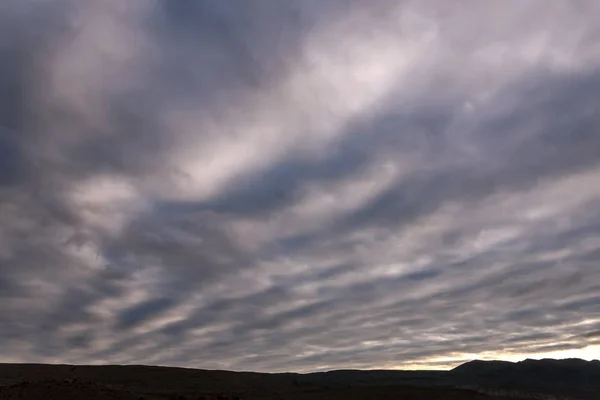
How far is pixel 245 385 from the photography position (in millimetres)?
104438

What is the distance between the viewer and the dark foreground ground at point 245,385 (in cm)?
6053

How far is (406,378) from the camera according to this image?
14850cm

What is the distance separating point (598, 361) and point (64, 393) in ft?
650

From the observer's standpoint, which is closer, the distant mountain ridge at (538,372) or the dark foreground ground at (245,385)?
the dark foreground ground at (245,385)

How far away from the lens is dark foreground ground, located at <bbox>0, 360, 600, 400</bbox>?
199ft

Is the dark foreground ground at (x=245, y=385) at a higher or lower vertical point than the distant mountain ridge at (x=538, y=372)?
lower

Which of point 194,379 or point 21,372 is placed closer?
point 21,372

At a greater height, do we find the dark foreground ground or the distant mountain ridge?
the distant mountain ridge

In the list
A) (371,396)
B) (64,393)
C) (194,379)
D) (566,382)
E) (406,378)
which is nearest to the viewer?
(64,393)

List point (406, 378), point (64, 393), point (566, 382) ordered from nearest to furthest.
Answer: point (64, 393) < point (406, 378) < point (566, 382)

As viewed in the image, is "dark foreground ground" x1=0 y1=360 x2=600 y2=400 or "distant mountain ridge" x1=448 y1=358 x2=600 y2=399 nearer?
"dark foreground ground" x1=0 y1=360 x2=600 y2=400

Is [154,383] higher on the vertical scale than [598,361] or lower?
lower

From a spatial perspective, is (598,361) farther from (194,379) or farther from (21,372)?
(21,372)

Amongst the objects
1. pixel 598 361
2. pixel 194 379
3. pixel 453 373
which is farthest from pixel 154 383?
pixel 598 361
